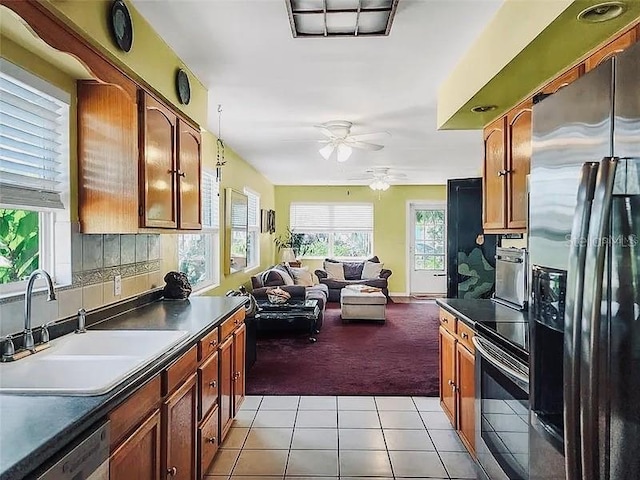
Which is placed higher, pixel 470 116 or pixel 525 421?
pixel 470 116

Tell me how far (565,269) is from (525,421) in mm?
802

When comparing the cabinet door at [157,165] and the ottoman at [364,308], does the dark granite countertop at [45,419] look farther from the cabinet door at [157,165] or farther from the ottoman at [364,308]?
the ottoman at [364,308]

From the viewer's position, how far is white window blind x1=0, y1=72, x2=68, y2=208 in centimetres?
203

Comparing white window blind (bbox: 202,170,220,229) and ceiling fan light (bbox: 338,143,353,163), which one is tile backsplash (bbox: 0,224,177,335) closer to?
white window blind (bbox: 202,170,220,229)

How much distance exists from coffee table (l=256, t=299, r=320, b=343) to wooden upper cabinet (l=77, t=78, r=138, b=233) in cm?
337

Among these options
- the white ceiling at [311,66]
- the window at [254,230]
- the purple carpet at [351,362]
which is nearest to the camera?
the white ceiling at [311,66]

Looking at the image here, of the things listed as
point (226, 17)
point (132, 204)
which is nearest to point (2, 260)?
point (132, 204)

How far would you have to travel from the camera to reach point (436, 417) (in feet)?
11.5

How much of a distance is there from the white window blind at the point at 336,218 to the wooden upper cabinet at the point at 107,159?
8111 mm

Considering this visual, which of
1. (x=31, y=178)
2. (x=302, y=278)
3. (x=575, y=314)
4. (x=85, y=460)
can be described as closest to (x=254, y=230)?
(x=302, y=278)

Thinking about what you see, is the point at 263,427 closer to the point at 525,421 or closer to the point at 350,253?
the point at 525,421

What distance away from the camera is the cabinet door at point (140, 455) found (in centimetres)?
149

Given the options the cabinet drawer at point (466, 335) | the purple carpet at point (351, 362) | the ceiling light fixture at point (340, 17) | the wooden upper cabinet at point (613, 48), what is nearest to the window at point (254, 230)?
the purple carpet at point (351, 362)

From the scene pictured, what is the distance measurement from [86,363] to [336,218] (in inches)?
344
